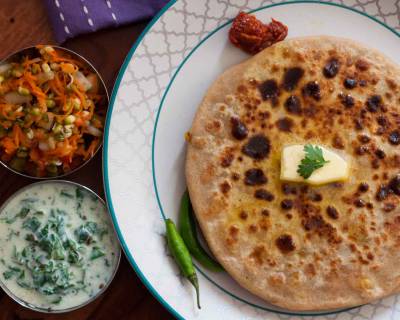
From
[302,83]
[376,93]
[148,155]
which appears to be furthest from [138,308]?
[376,93]

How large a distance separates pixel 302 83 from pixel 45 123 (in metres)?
1.90

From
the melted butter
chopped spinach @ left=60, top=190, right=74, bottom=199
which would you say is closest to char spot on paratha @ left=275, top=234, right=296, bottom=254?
the melted butter

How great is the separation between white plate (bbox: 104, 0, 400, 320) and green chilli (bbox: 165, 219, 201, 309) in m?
0.12

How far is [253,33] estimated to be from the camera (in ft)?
14.6

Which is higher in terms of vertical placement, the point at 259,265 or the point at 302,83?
the point at 302,83

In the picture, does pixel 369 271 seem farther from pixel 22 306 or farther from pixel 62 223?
pixel 22 306

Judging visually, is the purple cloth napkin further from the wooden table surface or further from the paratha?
the paratha

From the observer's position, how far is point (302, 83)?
4.36 m

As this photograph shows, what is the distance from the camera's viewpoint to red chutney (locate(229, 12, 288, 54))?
446 cm

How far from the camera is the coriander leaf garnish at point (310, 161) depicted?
13.5 ft

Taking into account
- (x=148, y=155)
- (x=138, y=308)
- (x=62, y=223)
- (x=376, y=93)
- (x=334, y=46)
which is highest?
(x=334, y=46)

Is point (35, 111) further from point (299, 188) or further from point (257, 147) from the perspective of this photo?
point (299, 188)

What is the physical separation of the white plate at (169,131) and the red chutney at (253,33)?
0.27ft

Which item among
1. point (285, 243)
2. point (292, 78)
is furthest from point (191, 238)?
point (292, 78)
